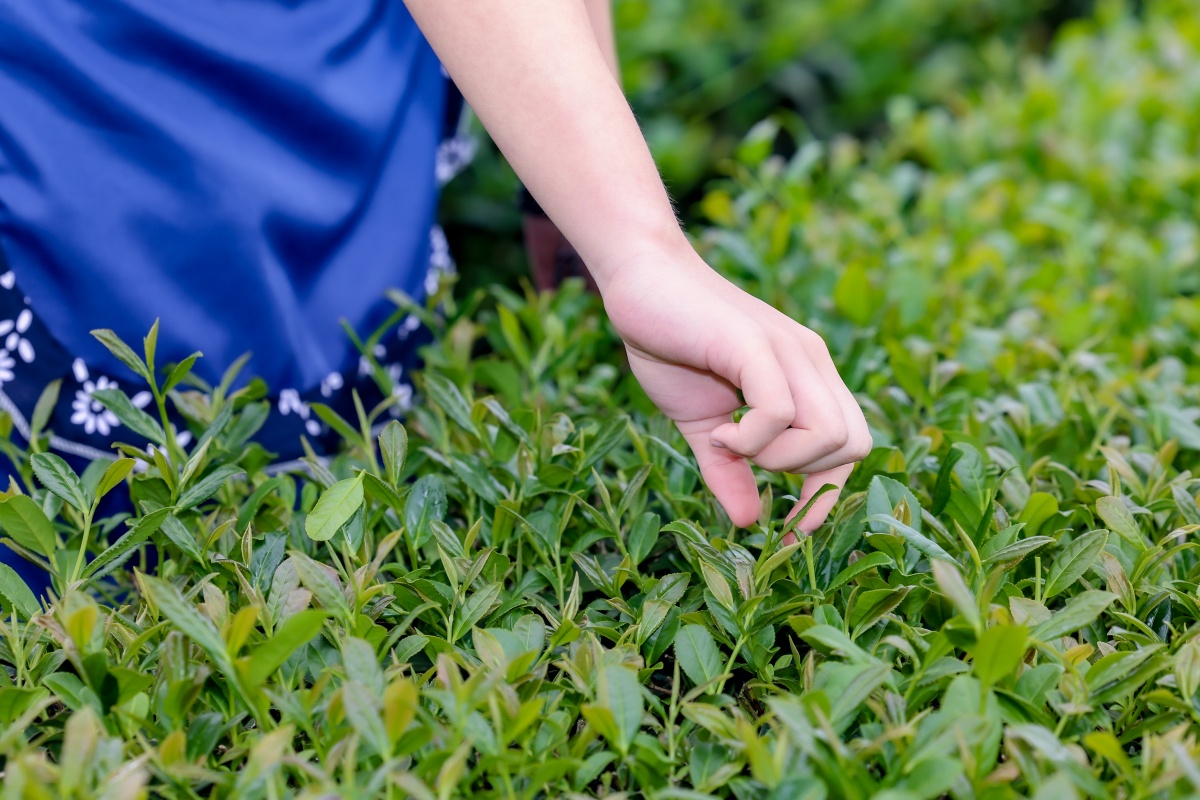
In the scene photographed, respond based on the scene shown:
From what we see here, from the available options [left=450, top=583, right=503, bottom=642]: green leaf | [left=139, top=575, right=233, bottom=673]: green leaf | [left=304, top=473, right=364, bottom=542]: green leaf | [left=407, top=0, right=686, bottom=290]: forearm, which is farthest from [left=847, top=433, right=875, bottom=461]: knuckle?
[left=139, top=575, right=233, bottom=673]: green leaf

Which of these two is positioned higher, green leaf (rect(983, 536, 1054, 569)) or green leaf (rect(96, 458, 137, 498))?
green leaf (rect(96, 458, 137, 498))

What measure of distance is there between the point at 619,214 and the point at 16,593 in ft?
2.09

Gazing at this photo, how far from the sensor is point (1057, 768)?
2.56 feet

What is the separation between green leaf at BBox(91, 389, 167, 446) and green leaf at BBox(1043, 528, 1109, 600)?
0.87 metres

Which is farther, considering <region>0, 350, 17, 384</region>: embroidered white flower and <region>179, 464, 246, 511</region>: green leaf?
<region>0, 350, 17, 384</region>: embroidered white flower

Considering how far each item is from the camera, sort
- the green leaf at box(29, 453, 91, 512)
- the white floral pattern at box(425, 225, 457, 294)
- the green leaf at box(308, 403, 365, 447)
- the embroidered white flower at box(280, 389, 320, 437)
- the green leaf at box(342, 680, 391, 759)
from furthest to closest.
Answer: the white floral pattern at box(425, 225, 457, 294)
the embroidered white flower at box(280, 389, 320, 437)
the green leaf at box(308, 403, 365, 447)
the green leaf at box(29, 453, 91, 512)
the green leaf at box(342, 680, 391, 759)

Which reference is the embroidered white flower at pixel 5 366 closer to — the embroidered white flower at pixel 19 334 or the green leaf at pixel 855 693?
the embroidered white flower at pixel 19 334

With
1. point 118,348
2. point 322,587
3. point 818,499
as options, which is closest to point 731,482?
point 818,499

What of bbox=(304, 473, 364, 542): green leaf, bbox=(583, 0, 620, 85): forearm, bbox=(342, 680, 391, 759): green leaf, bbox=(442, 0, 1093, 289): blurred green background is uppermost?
bbox=(583, 0, 620, 85): forearm

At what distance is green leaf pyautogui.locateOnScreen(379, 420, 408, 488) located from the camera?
103cm

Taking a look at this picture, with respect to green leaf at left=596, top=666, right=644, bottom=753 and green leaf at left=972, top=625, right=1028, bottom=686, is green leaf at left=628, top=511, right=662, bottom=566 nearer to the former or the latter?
green leaf at left=596, top=666, right=644, bottom=753

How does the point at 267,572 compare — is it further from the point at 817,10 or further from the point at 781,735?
the point at 817,10

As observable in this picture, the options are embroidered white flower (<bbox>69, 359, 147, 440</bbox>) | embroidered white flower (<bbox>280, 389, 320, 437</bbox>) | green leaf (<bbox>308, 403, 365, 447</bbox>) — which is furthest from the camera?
embroidered white flower (<bbox>280, 389, 320, 437</bbox>)

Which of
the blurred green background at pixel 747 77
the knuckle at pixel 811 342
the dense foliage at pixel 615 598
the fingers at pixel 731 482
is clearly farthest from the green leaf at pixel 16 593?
the blurred green background at pixel 747 77
